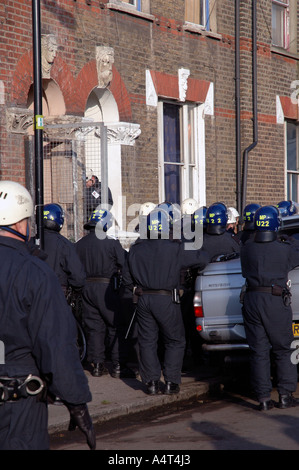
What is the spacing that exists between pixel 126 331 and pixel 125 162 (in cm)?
480

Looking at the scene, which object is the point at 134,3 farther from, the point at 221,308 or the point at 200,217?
the point at 221,308

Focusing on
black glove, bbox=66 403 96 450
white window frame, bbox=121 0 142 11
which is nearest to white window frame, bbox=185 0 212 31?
white window frame, bbox=121 0 142 11

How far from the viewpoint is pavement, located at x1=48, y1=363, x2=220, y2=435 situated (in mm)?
7988

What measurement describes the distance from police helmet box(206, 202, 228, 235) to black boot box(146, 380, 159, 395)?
104 inches

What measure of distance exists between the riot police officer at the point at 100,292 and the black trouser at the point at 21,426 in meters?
5.97

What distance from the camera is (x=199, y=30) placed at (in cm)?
1628

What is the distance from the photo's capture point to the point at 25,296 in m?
4.21

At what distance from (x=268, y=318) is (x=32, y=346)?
449cm

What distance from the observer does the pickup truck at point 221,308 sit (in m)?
9.16

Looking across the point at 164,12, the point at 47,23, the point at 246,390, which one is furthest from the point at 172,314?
the point at 164,12

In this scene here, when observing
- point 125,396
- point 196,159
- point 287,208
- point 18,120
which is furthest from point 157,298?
point 196,159

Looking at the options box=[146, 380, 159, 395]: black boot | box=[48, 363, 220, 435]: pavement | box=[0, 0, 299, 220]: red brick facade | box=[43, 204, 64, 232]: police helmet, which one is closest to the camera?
box=[48, 363, 220, 435]: pavement

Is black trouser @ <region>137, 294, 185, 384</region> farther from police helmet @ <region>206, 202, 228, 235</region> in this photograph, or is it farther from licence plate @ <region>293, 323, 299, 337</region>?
police helmet @ <region>206, 202, 228, 235</region>

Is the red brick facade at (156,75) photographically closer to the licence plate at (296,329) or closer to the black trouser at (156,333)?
the black trouser at (156,333)
